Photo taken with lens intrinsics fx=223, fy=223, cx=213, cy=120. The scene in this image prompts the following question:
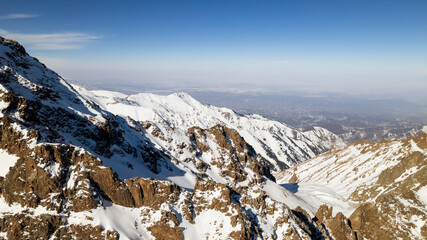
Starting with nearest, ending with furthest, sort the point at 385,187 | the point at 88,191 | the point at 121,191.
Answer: the point at 88,191, the point at 121,191, the point at 385,187

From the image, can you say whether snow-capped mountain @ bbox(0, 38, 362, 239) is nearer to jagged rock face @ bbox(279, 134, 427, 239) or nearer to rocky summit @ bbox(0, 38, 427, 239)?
rocky summit @ bbox(0, 38, 427, 239)

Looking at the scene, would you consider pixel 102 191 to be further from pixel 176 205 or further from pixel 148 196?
pixel 176 205

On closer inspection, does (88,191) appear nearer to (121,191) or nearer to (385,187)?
(121,191)

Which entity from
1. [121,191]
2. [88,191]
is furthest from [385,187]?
[88,191]

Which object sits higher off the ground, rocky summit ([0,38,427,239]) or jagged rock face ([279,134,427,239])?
rocky summit ([0,38,427,239])

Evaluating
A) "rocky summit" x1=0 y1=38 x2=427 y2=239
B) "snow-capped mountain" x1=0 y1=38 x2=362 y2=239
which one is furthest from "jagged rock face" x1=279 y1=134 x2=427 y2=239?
"snow-capped mountain" x1=0 y1=38 x2=362 y2=239

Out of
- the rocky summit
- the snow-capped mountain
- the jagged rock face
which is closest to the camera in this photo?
the snow-capped mountain

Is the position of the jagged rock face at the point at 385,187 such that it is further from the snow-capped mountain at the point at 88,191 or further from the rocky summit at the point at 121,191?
the snow-capped mountain at the point at 88,191

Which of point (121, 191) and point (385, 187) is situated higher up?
point (121, 191)
